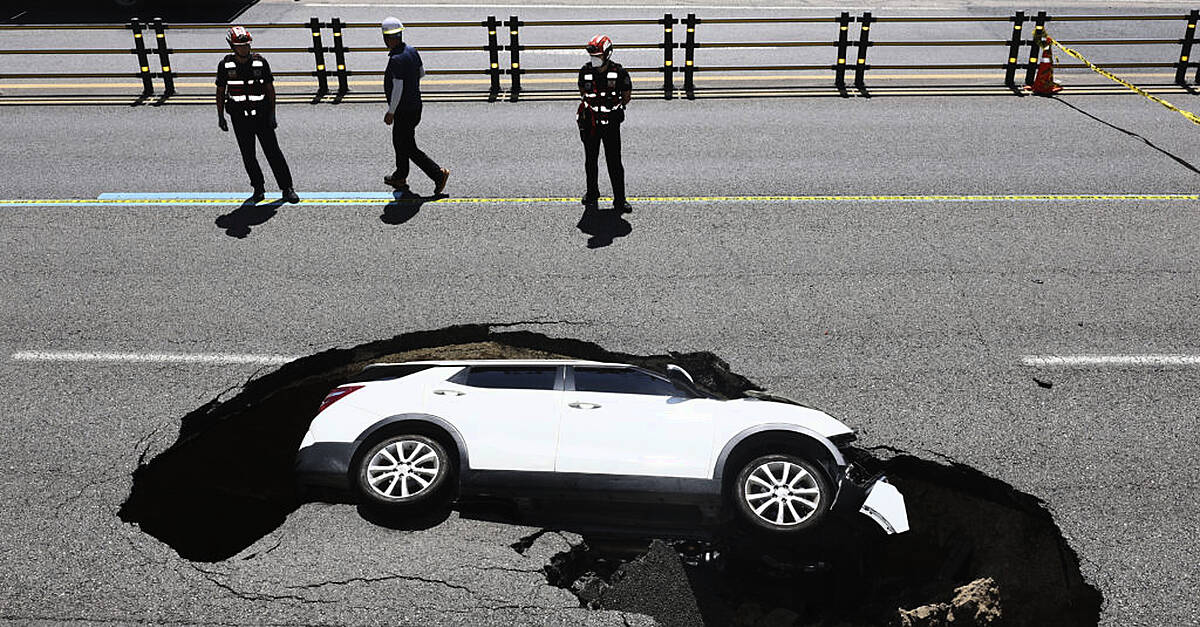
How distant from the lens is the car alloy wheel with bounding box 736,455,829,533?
552 cm

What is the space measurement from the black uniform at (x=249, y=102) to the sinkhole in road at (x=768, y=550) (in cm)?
512

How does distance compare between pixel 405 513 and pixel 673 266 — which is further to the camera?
pixel 673 266

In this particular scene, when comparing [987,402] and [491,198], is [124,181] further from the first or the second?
[987,402]

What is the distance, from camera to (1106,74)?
54.9ft

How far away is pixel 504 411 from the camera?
6008 millimetres

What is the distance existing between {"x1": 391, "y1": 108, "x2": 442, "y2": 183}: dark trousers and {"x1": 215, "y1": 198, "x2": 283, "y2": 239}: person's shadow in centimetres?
148

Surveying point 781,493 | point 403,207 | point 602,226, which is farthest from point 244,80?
point 781,493

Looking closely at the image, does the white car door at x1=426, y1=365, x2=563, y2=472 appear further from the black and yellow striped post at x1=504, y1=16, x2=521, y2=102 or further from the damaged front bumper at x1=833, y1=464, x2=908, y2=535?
the black and yellow striped post at x1=504, y1=16, x2=521, y2=102

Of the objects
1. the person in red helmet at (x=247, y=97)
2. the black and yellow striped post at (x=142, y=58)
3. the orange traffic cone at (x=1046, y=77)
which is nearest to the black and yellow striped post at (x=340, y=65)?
the black and yellow striped post at (x=142, y=58)

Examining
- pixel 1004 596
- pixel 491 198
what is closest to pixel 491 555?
pixel 1004 596

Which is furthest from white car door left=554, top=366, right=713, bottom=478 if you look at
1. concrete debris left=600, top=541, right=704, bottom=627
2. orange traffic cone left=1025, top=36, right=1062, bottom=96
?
orange traffic cone left=1025, top=36, right=1062, bottom=96

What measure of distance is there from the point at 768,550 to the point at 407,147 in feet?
25.1

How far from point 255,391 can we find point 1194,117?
14627mm

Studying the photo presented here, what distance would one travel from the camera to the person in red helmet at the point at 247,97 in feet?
34.9
